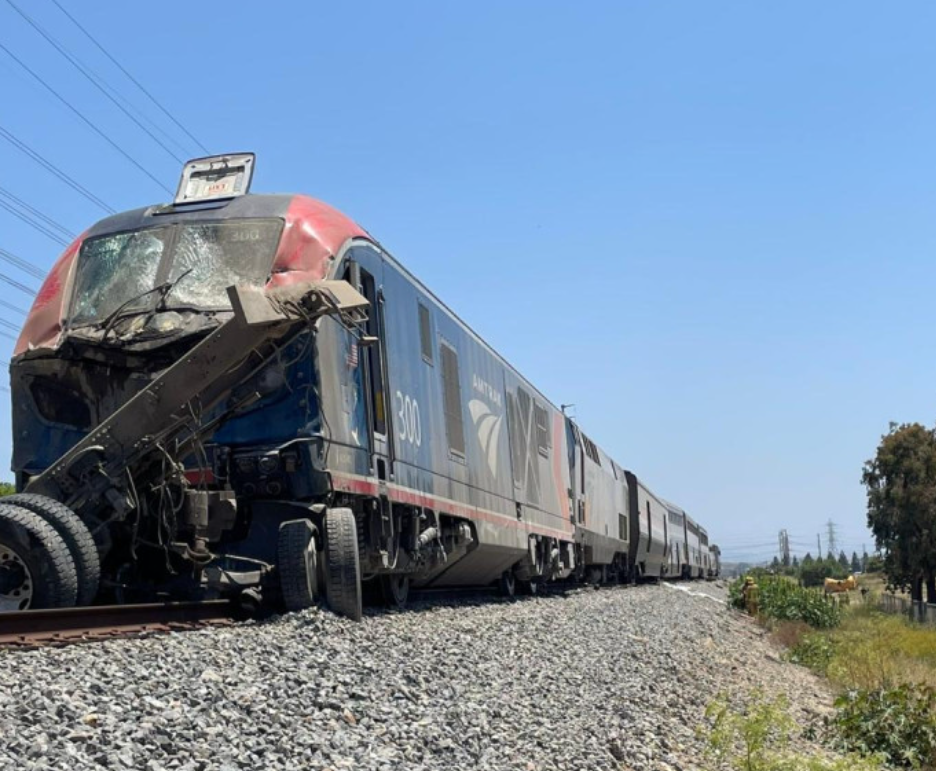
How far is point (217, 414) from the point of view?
7.79m

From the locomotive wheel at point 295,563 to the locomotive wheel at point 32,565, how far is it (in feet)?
4.69

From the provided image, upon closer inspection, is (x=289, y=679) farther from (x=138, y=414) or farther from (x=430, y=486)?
(x=430, y=486)

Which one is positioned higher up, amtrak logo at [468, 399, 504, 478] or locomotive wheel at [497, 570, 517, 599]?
amtrak logo at [468, 399, 504, 478]

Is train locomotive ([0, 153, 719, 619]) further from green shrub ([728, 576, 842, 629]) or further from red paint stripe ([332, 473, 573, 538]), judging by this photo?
green shrub ([728, 576, 842, 629])

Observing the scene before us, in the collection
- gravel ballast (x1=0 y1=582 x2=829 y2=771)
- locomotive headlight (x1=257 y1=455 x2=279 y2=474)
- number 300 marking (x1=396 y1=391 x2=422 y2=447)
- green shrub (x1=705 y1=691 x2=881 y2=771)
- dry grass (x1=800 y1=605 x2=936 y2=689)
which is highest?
number 300 marking (x1=396 y1=391 x2=422 y2=447)

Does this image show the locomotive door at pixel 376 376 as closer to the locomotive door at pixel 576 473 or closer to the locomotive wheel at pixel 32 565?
the locomotive wheel at pixel 32 565

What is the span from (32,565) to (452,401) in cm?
672

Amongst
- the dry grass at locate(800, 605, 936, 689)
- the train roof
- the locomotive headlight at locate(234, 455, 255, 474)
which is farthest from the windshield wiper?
the dry grass at locate(800, 605, 936, 689)

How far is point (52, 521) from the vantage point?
6.61 m

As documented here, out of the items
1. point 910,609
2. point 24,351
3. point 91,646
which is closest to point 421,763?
point 91,646

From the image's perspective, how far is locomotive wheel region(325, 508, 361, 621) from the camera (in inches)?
303

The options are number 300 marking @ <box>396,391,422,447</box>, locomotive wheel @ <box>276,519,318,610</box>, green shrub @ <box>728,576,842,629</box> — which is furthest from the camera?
green shrub @ <box>728,576,842,629</box>

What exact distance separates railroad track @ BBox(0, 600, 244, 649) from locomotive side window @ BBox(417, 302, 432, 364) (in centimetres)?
458

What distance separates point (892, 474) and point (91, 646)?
44594 mm
